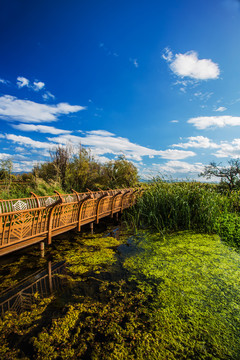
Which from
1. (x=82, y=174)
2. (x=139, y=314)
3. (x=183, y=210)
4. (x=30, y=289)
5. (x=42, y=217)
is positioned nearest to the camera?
(x=139, y=314)

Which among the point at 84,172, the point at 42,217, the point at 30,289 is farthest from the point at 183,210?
the point at 84,172

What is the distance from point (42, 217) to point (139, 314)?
8.05 feet

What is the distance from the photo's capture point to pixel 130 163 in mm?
13820

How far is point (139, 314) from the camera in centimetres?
206

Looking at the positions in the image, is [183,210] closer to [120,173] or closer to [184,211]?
[184,211]

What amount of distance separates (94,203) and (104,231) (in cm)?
110

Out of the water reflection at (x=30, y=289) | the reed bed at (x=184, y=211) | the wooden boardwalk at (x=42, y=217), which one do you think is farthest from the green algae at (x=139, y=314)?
the reed bed at (x=184, y=211)

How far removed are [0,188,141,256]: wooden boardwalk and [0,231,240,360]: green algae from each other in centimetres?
66

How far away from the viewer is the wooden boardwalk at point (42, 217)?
299cm

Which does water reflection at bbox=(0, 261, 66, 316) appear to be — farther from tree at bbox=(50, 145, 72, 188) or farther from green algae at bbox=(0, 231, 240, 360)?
tree at bbox=(50, 145, 72, 188)

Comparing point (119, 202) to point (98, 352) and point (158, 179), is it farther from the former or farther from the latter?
point (98, 352)

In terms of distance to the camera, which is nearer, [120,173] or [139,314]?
[139,314]

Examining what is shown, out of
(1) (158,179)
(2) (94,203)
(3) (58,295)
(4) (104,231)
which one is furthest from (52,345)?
(1) (158,179)

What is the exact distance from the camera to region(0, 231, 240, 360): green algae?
1.63 m
